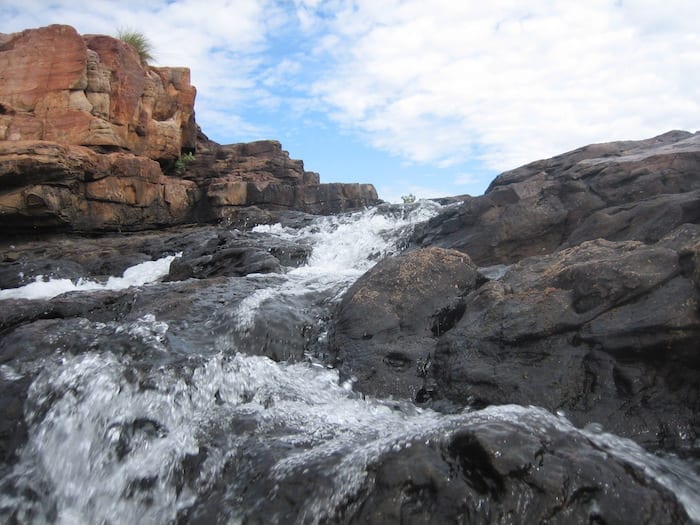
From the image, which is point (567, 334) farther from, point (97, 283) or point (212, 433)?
point (97, 283)

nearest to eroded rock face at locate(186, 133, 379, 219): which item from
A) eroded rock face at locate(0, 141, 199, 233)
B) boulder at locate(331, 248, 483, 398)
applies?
eroded rock face at locate(0, 141, 199, 233)

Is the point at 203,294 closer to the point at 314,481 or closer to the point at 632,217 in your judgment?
the point at 314,481

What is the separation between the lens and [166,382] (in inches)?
176

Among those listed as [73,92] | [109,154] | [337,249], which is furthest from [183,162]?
[337,249]

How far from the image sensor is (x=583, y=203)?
336 inches

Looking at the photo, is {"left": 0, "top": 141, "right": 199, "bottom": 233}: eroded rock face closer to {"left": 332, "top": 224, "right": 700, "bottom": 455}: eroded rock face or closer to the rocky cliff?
the rocky cliff

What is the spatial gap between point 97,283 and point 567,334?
8.97 meters

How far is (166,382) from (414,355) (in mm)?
2076

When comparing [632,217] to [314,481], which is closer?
[314,481]

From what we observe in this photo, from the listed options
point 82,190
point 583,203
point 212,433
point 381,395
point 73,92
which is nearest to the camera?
point 212,433

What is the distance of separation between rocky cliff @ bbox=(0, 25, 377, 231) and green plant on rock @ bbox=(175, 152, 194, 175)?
50 millimetres

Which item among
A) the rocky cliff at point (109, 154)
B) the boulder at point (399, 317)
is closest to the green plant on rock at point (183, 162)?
the rocky cliff at point (109, 154)

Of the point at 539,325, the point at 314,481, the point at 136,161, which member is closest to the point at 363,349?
the point at 539,325

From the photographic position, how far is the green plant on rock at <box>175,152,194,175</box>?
64.5 ft
